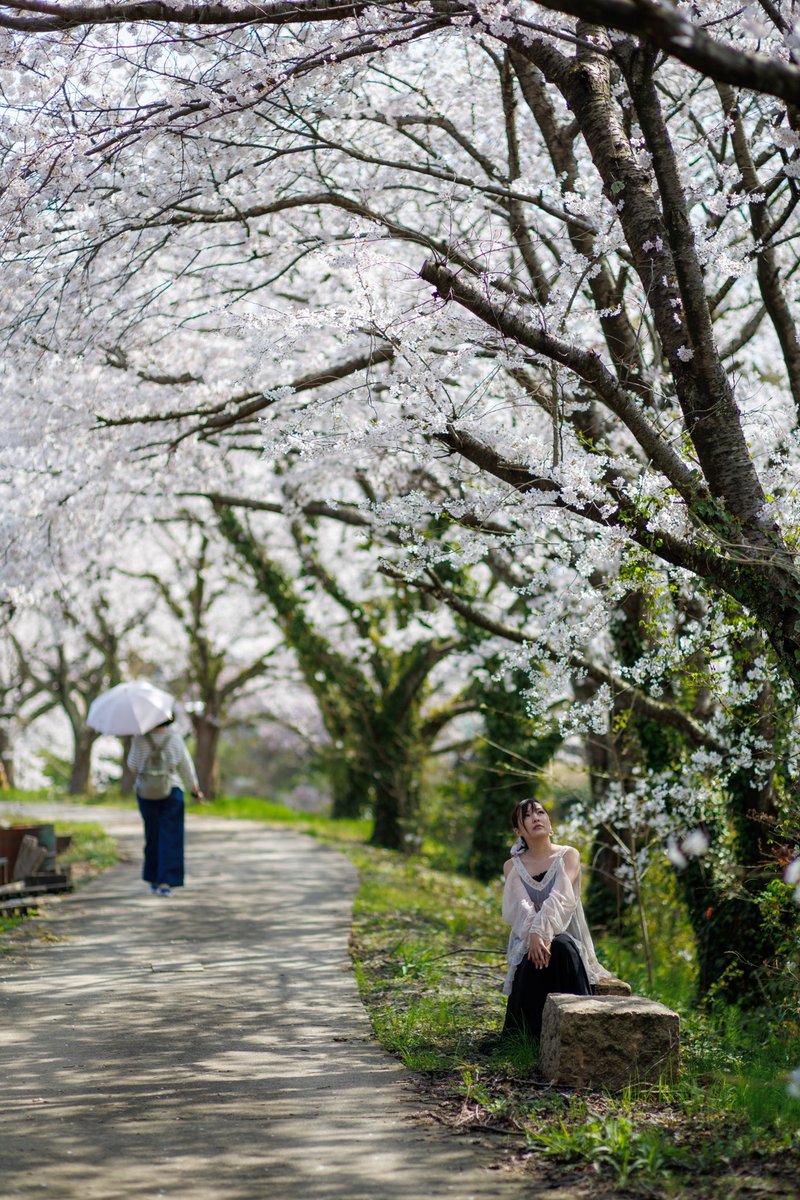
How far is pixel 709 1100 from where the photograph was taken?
15.1 feet

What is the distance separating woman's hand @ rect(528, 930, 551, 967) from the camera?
5309 millimetres

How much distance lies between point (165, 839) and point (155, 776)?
577 millimetres

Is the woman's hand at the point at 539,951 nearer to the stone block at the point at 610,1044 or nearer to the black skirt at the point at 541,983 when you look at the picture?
the black skirt at the point at 541,983

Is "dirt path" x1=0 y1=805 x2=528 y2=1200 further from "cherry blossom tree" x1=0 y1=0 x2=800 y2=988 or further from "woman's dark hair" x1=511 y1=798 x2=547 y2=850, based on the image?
"cherry blossom tree" x1=0 y1=0 x2=800 y2=988

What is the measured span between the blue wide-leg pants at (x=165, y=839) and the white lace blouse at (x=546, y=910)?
4707 millimetres

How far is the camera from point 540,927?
543 centimetres

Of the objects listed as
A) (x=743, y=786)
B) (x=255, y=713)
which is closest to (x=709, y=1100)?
(x=743, y=786)

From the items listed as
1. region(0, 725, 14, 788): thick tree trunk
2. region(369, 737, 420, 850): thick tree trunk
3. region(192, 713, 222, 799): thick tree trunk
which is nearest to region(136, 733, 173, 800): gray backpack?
region(369, 737, 420, 850): thick tree trunk

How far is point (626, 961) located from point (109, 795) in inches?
775

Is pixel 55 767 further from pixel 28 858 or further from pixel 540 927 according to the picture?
pixel 540 927

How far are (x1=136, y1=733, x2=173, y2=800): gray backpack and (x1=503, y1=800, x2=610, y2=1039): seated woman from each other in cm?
461

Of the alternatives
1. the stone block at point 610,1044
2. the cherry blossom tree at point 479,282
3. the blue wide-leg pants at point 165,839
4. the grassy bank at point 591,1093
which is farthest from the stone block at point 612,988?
the blue wide-leg pants at point 165,839

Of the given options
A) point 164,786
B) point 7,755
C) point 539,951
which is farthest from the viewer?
point 7,755

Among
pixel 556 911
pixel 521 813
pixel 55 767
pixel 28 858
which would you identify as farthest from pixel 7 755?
pixel 556 911
